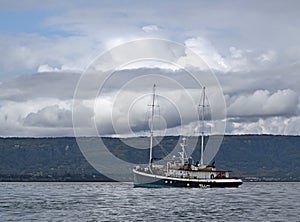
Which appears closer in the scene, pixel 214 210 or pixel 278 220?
pixel 278 220

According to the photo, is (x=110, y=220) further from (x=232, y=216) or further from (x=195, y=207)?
(x=195, y=207)

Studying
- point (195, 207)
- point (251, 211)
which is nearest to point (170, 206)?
point (195, 207)

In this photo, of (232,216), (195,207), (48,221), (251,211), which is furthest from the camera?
(195,207)

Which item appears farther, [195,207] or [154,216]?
[195,207]

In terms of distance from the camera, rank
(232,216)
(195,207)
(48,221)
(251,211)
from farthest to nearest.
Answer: (195,207)
(251,211)
(232,216)
(48,221)

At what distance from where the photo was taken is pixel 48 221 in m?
112

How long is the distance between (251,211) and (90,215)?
1391 inches

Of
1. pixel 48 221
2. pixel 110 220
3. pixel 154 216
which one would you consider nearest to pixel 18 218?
pixel 48 221

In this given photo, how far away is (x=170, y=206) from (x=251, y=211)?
21.7 meters

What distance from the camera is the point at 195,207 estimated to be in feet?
479

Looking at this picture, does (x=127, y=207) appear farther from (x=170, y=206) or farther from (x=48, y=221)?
(x=48, y=221)

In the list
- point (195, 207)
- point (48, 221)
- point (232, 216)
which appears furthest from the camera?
point (195, 207)

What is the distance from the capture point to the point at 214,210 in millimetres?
137750

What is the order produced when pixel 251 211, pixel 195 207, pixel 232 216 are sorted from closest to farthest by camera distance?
pixel 232 216
pixel 251 211
pixel 195 207
